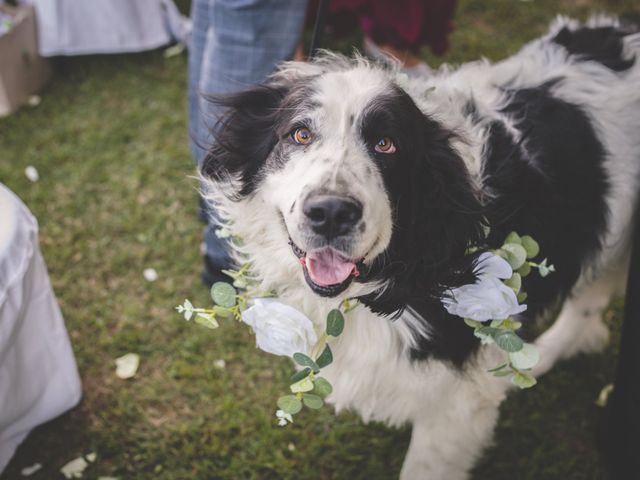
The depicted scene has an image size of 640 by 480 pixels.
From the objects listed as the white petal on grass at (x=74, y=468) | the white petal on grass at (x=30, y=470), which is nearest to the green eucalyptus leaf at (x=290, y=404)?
the white petal on grass at (x=74, y=468)

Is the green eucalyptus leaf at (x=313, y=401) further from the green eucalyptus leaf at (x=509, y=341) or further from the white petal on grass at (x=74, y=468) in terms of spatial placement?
the white petal on grass at (x=74, y=468)

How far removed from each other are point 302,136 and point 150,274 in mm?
1734

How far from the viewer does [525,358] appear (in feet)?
5.39

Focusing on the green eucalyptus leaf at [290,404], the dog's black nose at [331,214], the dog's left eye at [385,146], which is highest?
the dog's left eye at [385,146]

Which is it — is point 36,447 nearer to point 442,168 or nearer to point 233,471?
point 233,471

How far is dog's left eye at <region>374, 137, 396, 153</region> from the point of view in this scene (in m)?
1.71

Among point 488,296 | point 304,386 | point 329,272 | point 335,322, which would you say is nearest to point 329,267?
point 329,272

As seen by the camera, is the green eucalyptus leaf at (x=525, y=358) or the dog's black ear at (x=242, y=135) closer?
the green eucalyptus leaf at (x=525, y=358)

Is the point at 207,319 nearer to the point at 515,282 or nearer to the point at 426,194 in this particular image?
the point at 426,194

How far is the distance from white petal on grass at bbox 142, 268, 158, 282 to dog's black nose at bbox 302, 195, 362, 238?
1854mm

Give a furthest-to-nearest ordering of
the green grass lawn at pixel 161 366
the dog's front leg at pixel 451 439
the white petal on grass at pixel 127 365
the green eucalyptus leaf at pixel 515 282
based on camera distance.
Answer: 1. the white petal on grass at pixel 127 365
2. the green grass lawn at pixel 161 366
3. the dog's front leg at pixel 451 439
4. the green eucalyptus leaf at pixel 515 282

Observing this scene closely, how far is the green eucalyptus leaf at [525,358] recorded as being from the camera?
5.34 ft

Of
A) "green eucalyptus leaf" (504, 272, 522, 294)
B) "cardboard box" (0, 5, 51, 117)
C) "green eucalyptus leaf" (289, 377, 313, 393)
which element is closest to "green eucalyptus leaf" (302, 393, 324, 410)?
"green eucalyptus leaf" (289, 377, 313, 393)

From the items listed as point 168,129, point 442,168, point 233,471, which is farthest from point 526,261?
point 168,129
